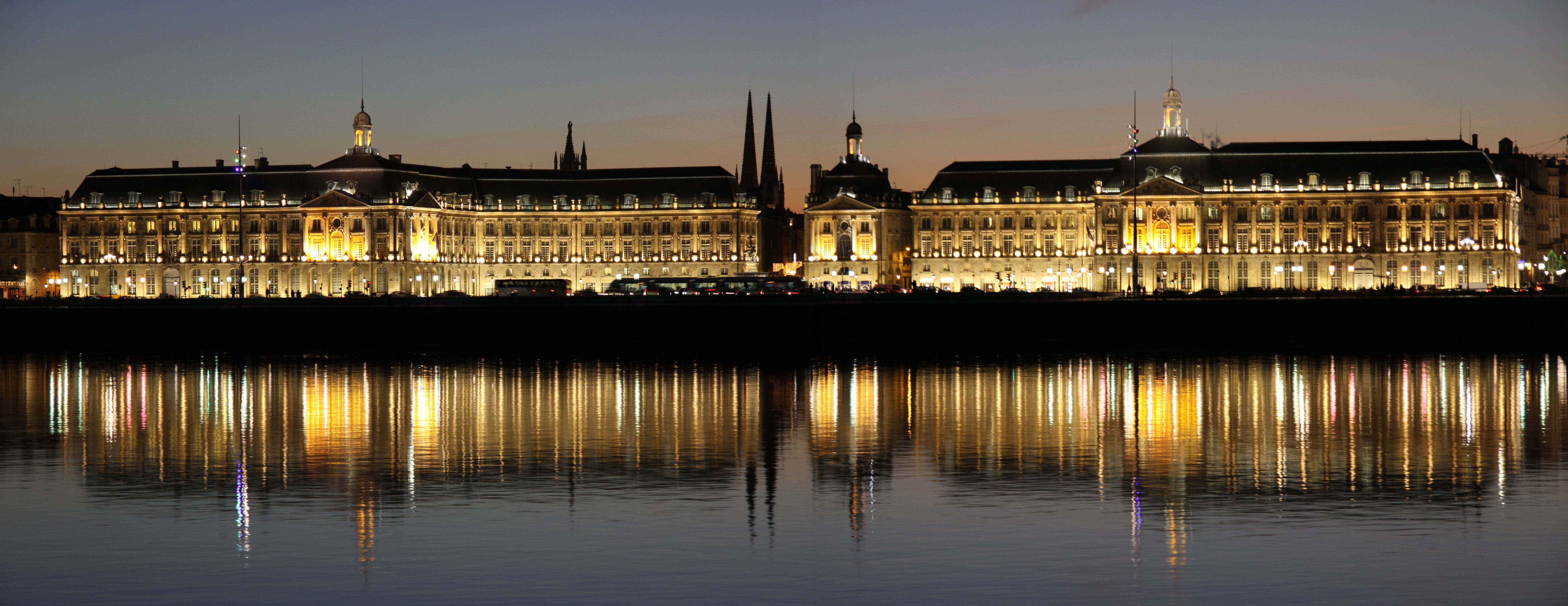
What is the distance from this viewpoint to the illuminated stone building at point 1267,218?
538 ft

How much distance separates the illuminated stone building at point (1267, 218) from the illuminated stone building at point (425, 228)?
3004 centimetres

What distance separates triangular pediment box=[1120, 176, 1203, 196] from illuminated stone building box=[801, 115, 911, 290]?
2374 cm

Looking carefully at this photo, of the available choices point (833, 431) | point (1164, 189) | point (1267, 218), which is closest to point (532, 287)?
point (1164, 189)

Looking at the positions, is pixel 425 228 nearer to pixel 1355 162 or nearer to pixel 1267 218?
pixel 1267 218

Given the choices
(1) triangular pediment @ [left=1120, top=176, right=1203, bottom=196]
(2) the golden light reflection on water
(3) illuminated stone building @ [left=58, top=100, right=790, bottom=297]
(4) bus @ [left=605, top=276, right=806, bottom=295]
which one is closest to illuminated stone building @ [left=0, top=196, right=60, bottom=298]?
(3) illuminated stone building @ [left=58, top=100, right=790, bottom=297]

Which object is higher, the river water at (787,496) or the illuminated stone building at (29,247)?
the illuminated stone building at (29,247)

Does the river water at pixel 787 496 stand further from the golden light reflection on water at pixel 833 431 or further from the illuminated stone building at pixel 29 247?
the illuminated stone building at pixel 29 247

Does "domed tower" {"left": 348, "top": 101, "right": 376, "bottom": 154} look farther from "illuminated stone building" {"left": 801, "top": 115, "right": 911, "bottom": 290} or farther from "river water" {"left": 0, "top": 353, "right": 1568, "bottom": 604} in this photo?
"river water" {"left": 0, "top": 353, "right": 1568, "bottom": 604}

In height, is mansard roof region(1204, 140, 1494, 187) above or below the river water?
above

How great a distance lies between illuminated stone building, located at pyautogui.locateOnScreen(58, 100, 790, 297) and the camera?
177 metres

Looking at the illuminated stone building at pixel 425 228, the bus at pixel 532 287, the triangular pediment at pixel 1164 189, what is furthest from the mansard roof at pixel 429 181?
the triangular pediment at pixel 1164 189

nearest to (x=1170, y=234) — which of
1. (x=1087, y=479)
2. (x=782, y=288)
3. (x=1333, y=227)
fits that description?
(x=1333, y=227)

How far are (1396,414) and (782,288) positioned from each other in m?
91.0

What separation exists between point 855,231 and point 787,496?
14086cm
